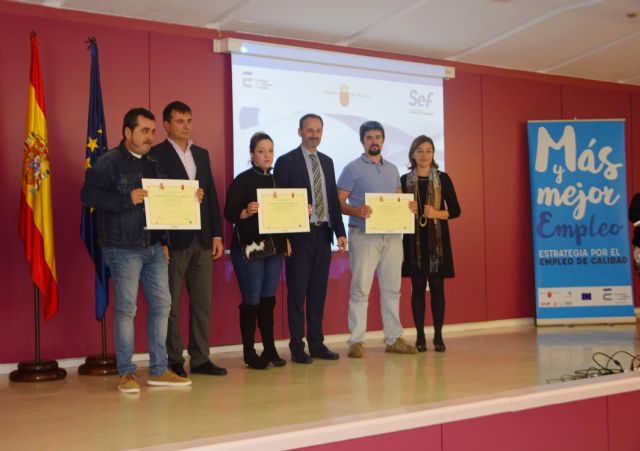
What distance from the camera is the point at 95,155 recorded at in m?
5.02

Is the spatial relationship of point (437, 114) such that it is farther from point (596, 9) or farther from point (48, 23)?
point (48, 23)

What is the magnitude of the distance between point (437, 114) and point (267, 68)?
1691mm

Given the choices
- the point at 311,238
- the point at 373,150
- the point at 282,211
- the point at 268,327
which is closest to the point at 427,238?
the point at 373,150

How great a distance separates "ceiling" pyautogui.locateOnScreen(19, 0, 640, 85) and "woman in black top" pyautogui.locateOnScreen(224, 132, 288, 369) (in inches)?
48.5

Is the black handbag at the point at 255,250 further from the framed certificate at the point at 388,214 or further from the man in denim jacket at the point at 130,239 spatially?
the framed certificate at the point at 388,214

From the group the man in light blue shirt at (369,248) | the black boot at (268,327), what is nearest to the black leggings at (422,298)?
the man in light blue shirt at (369,248)

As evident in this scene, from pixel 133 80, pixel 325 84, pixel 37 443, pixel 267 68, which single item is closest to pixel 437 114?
pixel 325 84

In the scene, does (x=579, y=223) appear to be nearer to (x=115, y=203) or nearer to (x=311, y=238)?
(x=311, y=238)

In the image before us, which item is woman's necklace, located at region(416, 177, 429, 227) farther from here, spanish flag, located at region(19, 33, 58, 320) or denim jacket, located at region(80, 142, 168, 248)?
spanish flag, located at region(19, 33, 58, 320)

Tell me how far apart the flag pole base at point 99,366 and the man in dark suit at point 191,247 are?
568 millimetres

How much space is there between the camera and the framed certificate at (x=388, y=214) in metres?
5.29

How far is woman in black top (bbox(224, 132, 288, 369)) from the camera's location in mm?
4828

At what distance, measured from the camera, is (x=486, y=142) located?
24.4 feet

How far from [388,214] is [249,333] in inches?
46.7
